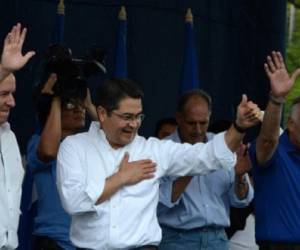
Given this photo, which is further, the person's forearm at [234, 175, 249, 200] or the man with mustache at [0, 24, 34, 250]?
→ the person's forearm at [234, 175, 249, 200]

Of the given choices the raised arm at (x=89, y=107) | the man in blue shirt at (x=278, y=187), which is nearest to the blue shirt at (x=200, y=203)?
the man in blue shirt at (x=278, y=187)

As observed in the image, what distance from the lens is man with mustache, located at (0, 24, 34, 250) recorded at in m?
4.81

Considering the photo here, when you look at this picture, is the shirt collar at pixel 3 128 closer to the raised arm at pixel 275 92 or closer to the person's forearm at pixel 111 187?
the person's forearm at pixel 111 187

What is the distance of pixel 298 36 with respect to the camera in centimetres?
1406

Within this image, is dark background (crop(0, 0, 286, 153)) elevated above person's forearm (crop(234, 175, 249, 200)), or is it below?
above

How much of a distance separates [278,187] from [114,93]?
1088 mm

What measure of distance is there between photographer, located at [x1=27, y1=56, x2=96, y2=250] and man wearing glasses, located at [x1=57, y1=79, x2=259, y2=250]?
1.70 feet

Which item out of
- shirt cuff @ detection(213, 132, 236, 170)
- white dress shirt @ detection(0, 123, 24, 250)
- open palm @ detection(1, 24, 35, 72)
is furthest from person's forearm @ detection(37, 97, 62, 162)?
shirt cuff @ detection(213, 132, 236, 170)

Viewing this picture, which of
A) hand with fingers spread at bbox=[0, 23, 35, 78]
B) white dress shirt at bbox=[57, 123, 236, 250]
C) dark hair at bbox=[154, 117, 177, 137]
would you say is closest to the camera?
hand with fingers spread at bbox=[0, 23, 35, 78]

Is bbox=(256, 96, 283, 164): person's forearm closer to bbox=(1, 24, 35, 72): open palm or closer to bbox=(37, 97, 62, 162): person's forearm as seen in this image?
bbox=(37, 97, 62, 162): person's forearm

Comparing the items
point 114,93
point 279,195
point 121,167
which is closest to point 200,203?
point 279,195

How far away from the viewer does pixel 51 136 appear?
545 centimetres

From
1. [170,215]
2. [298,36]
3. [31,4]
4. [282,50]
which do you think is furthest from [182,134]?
[298,36]

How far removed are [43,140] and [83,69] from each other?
75 cm
